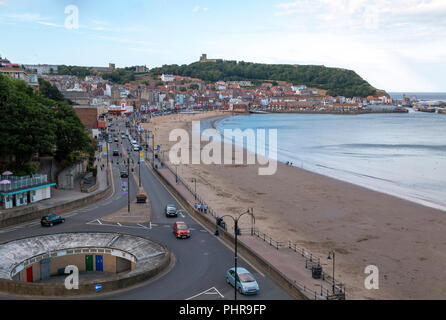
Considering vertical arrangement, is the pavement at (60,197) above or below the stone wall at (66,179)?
below

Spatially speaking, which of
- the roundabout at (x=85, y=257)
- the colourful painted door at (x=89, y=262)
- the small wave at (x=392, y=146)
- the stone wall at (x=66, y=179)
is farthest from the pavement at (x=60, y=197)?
the small wave at (x=392, y=146)

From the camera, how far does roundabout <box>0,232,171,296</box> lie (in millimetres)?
18236

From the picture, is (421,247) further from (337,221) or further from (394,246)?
(337,221)

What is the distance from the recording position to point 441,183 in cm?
4716

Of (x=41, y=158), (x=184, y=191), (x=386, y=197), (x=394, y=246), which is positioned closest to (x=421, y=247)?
(x=394, y=246)

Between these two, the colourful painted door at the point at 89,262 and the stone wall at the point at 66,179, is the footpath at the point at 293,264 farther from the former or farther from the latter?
the stone wall at the point at 66,179

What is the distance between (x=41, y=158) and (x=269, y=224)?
21362mm

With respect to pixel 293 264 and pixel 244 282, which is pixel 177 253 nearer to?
pixel 244 282

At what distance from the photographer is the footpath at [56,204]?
25.3 meters

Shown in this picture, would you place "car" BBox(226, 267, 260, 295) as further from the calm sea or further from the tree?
the calm sea

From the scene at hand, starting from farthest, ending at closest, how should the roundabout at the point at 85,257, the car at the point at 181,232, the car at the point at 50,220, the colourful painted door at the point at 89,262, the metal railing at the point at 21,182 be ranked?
the metal railing at the point at 21,182 < the car at the point at 50,220 < the car at the point at 181,232 < the colourful painted door at the point at 89,262 < the roundabout at the point at 85,257

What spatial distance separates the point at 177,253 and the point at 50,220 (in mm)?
9341

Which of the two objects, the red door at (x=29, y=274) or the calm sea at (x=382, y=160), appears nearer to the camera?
the red door at (x=29, y=274)

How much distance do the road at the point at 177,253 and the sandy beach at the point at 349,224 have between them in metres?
4.70
